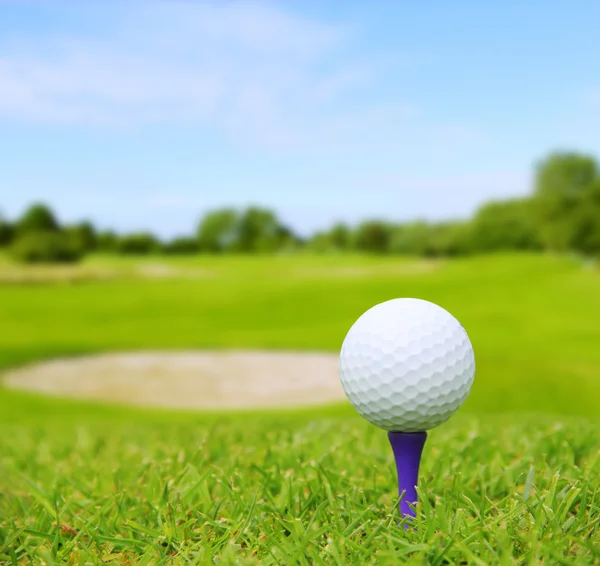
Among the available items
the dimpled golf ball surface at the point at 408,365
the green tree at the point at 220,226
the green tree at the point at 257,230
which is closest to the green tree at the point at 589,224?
the green tree at the point at 257,230

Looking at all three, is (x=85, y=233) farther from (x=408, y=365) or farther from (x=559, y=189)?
(x=408, y=365)

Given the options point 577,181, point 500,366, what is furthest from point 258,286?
point 577,181

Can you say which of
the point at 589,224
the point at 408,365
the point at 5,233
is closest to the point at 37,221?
the point at 5,233

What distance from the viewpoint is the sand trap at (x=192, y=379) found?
1273cm

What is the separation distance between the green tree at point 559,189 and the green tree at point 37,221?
44.4 meters

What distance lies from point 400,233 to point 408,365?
74.1m

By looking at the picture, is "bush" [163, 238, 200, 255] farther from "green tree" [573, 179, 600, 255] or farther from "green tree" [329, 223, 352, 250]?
"green tree" [573, 179, 600, 255]

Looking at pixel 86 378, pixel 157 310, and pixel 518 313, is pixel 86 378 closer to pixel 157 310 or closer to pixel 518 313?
pixel 157 310

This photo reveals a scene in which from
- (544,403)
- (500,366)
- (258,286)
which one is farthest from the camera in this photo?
(258,286)

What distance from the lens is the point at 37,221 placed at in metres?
57.8

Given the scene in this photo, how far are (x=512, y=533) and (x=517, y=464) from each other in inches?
36.2

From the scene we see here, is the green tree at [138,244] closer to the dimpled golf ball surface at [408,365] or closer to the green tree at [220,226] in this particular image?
the green tree at [220,226]

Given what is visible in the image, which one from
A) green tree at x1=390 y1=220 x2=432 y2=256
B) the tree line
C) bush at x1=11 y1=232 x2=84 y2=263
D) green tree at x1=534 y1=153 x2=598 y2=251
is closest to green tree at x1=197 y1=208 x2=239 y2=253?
the tree line

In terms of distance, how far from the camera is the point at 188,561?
207 centimetres
